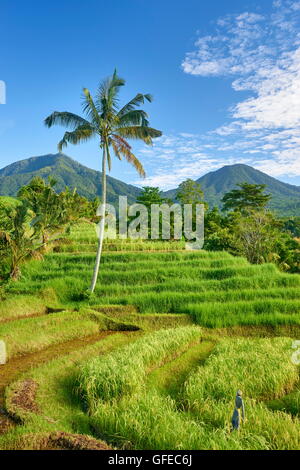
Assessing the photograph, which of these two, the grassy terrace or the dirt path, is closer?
the dirt path

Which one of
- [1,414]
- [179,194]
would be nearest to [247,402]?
[1,414]

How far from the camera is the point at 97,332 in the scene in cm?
1061

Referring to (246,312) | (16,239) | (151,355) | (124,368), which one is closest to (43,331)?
(16,239)

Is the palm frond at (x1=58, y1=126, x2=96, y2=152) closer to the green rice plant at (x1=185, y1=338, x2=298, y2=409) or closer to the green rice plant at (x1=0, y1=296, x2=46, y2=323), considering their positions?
the green rice plant at (x1=0, y1=296, x2=46, y2=323)

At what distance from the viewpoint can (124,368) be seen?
6391 millimetres

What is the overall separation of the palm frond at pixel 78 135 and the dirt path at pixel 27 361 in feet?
25.5

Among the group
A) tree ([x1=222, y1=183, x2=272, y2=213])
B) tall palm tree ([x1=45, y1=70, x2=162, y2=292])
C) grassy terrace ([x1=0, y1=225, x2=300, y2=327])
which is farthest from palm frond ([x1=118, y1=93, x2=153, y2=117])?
tree ([x1=222, y1=183, x2=272, y2=213])

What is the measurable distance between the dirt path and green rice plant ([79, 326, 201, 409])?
147 centimetres

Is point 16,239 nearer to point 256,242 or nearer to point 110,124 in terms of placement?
point 110,124

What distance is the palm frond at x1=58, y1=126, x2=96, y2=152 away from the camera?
1263 centimetres

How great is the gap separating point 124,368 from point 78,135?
975cm

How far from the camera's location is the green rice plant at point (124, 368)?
5.96 metres

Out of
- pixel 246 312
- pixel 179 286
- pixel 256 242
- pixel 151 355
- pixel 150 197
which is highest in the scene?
pixel 150 197
